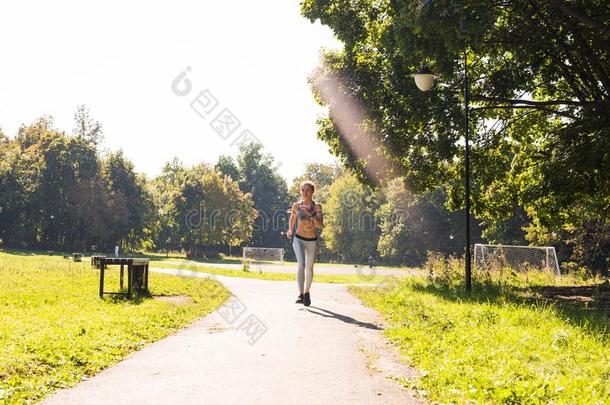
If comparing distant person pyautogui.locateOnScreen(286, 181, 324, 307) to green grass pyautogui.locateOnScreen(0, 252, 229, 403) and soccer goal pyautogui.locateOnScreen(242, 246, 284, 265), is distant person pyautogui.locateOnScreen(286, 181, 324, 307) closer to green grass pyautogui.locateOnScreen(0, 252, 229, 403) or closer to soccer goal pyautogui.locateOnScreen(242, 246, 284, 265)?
green grass pyautogui.locateOnScreen(0, 252, 229, 403)

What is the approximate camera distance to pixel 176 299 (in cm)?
1173

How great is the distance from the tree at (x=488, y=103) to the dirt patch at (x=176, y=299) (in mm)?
7318

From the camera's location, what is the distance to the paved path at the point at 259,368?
4.29 meters

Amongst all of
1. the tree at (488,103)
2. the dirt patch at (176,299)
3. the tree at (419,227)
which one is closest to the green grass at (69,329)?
the dirt patch at (176,299)

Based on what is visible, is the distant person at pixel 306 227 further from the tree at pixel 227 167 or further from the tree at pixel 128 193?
the tree at pixel 227 167

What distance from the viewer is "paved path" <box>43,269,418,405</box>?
4293 millimetres

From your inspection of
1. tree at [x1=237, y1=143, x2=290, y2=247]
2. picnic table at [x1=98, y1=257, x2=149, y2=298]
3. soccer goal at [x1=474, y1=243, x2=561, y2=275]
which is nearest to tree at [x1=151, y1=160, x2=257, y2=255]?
tree at [x1=237, y1=143, x2=290, y2=247]

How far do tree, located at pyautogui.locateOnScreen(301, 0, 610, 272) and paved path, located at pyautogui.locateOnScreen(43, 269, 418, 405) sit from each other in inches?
275

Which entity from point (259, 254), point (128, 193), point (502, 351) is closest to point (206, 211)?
point (128, 193)

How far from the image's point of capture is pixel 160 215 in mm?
70250

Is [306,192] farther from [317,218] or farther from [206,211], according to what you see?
[206,211]

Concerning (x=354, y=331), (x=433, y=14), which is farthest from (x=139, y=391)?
(x=433, y=14)

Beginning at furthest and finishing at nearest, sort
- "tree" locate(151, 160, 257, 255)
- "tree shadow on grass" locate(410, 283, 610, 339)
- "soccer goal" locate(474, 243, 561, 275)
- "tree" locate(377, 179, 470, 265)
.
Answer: "tree" locate(377, 179, 470, 265), "tree" locate(151, 160, 257, 255), "soccer goal" locate(474, 243, 561, 275), "tree shadow on grass" locate(410, 283, 610, 339)

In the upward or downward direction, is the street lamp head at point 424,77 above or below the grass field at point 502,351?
above
